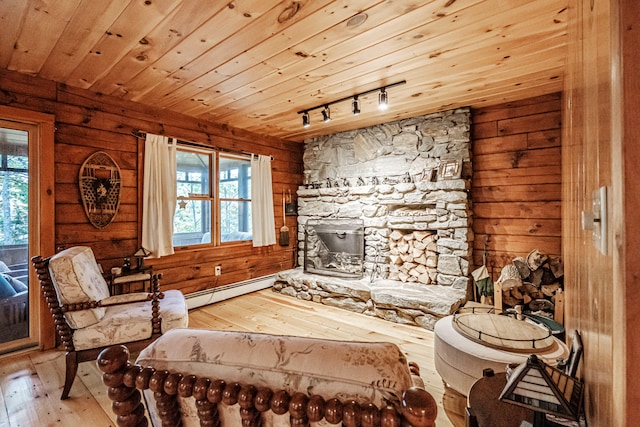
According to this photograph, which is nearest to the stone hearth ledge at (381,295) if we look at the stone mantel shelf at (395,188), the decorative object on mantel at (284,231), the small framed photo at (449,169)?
the decorative object on mantel at (284,231)

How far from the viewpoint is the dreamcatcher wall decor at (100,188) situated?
283 centimetres

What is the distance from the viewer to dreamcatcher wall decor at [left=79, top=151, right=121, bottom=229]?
2.83 meters

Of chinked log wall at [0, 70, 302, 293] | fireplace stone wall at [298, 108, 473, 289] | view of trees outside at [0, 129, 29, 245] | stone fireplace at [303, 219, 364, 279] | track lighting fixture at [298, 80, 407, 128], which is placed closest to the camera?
view of trees outside at [0, 129, 29, 245]

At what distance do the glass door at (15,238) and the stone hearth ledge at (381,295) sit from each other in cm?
264

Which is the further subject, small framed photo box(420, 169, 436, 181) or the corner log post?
small framed photo box(420, 169, 436, 181)

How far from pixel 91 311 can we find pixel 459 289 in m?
3.35

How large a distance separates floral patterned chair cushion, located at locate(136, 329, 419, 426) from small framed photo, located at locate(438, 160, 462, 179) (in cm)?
307

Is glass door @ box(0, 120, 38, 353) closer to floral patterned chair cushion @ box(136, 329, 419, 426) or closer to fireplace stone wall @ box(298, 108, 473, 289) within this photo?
floral patterned chair cushion @ box(136, 329, 419, 426)

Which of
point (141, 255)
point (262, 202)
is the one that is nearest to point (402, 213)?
point (262, 202)

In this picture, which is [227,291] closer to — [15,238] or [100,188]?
[100,188]

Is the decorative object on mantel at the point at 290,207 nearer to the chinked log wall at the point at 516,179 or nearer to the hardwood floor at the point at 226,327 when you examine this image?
the hardwood floor at the point at 226,327

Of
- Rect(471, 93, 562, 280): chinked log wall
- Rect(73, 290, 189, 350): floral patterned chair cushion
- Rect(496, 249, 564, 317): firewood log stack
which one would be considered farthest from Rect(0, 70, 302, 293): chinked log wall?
Rect(496, 249, 564, 317): firewood log stack

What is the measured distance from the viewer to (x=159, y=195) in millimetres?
3289

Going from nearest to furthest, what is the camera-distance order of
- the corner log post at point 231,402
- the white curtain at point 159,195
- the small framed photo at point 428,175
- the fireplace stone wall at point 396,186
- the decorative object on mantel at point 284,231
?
the corner log post at point 231,402
the white curtain at point 159,195
the fireplace stone wall at point 396,186
the small framed photo at point 428,175
the decorative object on mantel at point 284,231
